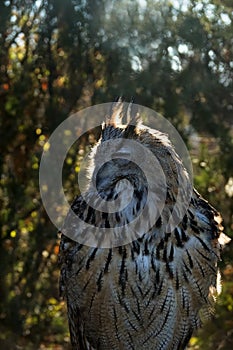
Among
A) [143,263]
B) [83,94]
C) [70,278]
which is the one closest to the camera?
[143,263]

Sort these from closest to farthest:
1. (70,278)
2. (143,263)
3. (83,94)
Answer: (143,263) < (70,278) < (83,94)

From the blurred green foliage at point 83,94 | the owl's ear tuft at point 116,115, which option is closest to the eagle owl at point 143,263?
the owl's ear tuft at point 116,115

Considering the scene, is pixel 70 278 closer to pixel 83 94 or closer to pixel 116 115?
pixel 116 115

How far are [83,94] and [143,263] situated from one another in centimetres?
227

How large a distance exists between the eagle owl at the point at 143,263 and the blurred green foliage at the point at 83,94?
4.06 ft

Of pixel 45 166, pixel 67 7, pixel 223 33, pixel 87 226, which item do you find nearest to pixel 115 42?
pixel 67 7

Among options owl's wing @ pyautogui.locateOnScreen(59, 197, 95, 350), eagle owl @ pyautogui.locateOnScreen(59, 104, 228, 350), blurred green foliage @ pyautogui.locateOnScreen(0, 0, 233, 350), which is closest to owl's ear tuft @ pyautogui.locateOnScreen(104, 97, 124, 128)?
eagle owl @ pyautogui.locateOnScreen(59, 104, 228, 350)

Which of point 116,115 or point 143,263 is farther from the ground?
point 116,115

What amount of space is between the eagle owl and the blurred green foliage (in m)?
1.24

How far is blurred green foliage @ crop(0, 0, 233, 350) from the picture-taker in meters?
4.48

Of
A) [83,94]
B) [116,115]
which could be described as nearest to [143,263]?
[116,115]

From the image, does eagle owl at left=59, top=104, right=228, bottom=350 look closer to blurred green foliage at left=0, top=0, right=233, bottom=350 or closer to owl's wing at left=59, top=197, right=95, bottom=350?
owl's wing at left=59, top=197, right=95, bottom=350

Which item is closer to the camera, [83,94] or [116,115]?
[116,115]

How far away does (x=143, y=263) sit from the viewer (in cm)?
302
